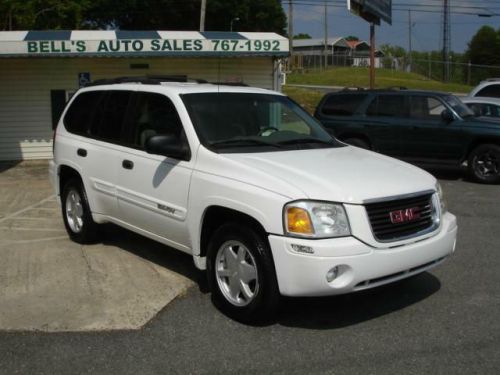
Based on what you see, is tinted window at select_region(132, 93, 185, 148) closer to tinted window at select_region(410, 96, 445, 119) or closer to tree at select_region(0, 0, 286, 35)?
tinted window at select_region(410, 96, 445, 119)

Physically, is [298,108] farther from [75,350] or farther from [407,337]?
[75,350]

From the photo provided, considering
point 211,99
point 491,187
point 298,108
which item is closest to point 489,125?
point 491,187

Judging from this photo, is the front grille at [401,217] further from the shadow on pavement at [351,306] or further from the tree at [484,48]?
the tree at [484,48]

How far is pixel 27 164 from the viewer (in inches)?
589

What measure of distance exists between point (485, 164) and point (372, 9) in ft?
39.4

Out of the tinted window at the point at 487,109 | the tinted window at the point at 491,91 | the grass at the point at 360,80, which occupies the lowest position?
the tinted window at the point at 487,109

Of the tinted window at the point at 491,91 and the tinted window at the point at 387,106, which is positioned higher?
the tinted window at the point at 491,91

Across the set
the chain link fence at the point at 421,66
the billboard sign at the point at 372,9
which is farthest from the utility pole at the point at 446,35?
the billboard sign at the point at 372,9

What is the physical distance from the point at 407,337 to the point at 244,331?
3.79 feet

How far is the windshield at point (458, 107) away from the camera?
1176 cm

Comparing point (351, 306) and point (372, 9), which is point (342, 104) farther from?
point (372, 9)

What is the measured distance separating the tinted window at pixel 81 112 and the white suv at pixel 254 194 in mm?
145

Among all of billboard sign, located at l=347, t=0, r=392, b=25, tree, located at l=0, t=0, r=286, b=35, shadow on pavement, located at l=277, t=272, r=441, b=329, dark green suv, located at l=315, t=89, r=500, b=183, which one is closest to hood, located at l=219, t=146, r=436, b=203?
shadow on pavement, located at l=277, t=272, r=441, b=329

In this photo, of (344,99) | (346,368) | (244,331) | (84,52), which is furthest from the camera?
(84,52)
